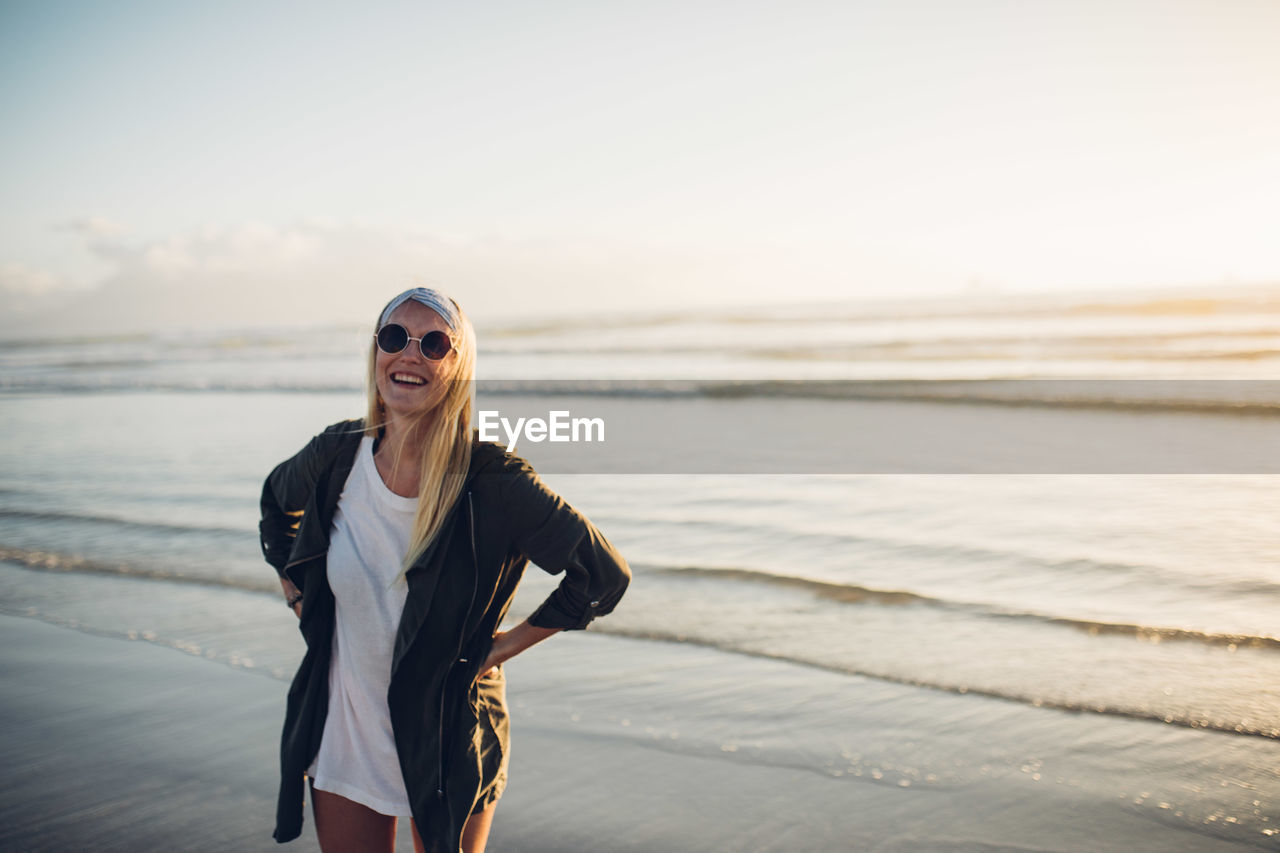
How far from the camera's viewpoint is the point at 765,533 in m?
7.92

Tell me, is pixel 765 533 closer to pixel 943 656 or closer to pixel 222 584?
pixel 943 656

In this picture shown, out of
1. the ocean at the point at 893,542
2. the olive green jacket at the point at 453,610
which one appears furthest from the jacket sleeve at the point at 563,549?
the ocean at the point at 893,542

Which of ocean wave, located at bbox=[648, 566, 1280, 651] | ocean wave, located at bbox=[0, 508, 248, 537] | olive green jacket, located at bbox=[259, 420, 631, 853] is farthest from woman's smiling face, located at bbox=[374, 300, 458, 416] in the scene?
ocean wave, located at bbox=[0, 508, 248, 537]

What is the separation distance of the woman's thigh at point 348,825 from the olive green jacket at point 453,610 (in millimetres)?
101

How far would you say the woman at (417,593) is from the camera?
2.34 meters

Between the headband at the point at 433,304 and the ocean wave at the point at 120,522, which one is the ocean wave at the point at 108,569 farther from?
the headband at the point at 433,304

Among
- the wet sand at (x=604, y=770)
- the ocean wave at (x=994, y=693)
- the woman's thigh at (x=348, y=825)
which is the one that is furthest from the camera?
the ocean wave at (x=994, y=693)

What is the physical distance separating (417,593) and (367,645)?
0.24m

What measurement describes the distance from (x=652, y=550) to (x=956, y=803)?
391 centimetres

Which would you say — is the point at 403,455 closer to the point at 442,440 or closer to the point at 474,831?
the point at 442,440

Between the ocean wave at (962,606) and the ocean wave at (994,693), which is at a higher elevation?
the ocean wave at (962,606)

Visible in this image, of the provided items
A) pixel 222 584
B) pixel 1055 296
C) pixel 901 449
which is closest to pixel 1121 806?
pixel 222 584

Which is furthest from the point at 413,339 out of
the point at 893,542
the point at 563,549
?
the point at 893,542

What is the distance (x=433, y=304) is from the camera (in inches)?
99.0
